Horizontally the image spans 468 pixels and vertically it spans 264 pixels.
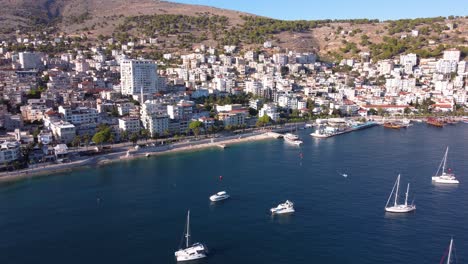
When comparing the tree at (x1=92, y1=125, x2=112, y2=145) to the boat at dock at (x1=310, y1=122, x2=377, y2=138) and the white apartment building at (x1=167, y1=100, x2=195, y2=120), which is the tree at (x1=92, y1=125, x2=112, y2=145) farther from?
the boat at dock at (x1=310, y1=122, x2=377, y2=138)

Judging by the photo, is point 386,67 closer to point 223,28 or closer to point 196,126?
point 223,28

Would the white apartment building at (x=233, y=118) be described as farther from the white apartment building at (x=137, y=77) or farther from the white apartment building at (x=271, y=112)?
the white apartment building at (x=137, y=77)

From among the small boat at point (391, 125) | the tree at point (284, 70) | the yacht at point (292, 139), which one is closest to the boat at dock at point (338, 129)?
the small boat at point (391, 125)

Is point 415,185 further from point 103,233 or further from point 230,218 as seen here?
point 103,233

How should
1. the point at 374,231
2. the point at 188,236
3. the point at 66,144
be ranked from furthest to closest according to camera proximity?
the point at 66,144, the point at 374,231, the point at 188,236

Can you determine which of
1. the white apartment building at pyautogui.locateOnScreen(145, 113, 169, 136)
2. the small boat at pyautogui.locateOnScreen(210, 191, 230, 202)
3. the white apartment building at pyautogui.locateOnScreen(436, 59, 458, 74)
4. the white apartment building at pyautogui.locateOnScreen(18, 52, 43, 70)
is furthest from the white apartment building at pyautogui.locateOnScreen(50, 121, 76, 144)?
the white apartment building at pyautogui.locateOnScreen(436, 59, 458, 74)

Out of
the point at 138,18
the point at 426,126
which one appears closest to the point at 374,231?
the point at 426,126
